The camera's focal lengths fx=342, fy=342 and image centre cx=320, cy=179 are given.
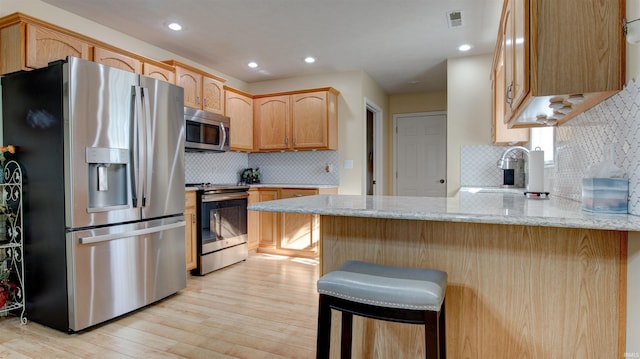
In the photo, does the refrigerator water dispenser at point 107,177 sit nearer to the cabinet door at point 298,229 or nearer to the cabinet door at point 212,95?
the cabinet door at point 212,95

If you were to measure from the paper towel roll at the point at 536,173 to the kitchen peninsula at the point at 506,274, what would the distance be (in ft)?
2.41

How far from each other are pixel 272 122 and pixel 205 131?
45.8 inches

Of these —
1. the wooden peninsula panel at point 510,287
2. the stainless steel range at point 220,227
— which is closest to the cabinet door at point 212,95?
the stainless steel range at point 220,227

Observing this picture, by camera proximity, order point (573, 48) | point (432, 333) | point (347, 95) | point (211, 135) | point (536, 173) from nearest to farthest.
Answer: point (432, 333), point (573, 48), point (536, 173), point (211, 135), point (347, 95)

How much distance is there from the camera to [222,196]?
3855mm

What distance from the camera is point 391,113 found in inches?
245

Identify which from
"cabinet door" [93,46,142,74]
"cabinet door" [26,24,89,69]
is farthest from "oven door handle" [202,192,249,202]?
"cabinet door" [26,24,89,69]

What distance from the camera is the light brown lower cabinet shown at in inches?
171

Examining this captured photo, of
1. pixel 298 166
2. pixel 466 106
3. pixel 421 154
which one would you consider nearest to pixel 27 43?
pixel 298 166

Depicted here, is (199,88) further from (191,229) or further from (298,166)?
(298,166)

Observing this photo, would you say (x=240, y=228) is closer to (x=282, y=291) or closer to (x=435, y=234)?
(x=282, y=291)

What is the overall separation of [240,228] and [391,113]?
140 inches

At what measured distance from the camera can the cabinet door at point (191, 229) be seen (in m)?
3.50

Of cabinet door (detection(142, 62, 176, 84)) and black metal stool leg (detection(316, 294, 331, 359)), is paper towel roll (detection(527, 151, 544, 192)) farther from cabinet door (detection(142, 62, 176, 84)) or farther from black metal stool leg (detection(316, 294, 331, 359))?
cabinet door (detection(142, 62, 176, 84))
